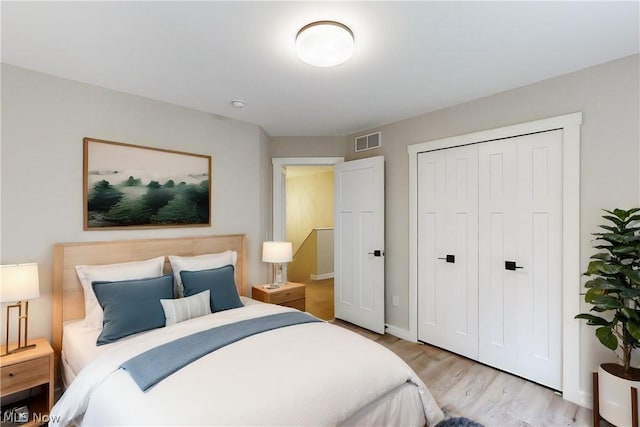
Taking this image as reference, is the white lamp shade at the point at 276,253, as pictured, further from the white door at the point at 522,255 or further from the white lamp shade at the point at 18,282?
the white door at the point at 522,255

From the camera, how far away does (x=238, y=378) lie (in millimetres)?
1455

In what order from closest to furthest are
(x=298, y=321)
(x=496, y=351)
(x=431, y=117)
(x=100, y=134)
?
1. (x=298, y=321)
2. (x=100, y=134)
3. (x=496, y=351)
4. (x=431, y=117)

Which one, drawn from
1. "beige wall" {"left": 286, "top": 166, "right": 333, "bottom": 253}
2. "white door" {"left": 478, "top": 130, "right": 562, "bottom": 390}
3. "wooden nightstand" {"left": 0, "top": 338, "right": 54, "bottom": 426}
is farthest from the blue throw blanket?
"beige wall" {"left": 286, "top": 166, "right": 333, "bottom": 253}

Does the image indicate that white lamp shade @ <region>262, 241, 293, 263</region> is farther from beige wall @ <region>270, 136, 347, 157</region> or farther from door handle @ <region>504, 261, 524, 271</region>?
door handle @ <region>504, 261, 524, 271</region>

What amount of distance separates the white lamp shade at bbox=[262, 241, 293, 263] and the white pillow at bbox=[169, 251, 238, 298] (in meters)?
0.41

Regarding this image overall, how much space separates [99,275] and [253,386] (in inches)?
66.3

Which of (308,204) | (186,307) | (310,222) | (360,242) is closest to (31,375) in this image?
(186,307)

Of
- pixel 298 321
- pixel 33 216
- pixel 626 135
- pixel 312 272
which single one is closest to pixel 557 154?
pixel 626 135

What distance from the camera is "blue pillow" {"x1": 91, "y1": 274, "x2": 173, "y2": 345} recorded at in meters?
2.03

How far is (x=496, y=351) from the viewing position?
2777 mm

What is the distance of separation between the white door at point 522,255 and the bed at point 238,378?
4.38 feet

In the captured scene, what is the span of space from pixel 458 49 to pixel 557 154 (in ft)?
3.95

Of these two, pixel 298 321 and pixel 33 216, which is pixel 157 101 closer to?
pixel 33 216

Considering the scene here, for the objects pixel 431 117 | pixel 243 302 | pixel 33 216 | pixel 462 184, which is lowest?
pixel 243 302
